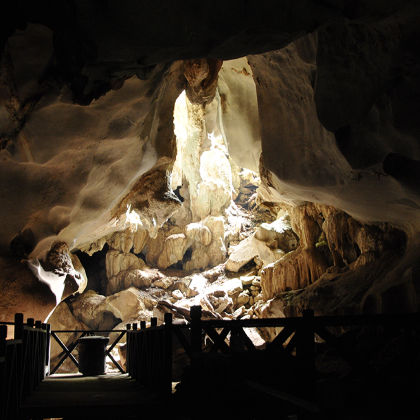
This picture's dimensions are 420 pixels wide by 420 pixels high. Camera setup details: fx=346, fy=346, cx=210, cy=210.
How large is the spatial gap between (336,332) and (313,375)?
19.0 ft

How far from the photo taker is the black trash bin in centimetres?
733

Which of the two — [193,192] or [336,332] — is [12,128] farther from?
[193,192]

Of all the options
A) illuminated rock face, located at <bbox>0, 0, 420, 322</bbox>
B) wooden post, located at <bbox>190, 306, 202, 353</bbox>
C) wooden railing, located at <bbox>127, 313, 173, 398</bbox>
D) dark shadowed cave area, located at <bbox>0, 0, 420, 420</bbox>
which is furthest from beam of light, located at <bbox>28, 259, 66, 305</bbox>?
wooden post, located at <bbox>190, 306, 202, 353</bbox>

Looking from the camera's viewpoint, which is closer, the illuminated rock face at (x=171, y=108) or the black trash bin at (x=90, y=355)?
the illuminated rock face at (x=171, y=108)

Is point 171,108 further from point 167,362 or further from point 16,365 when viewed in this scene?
point 16,365

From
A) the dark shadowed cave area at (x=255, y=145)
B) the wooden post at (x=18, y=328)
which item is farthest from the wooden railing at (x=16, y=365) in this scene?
the dark shadowed cave area at (x=255, y=145)

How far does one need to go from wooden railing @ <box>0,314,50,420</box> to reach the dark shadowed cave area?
168cm

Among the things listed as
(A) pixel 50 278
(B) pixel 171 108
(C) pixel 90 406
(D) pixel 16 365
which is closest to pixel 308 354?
(C) pixel 90 406

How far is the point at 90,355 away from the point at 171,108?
569cm

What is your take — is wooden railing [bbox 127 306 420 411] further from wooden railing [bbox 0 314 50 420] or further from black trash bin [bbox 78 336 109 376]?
black trash bin [bbox 78 336 109 376]

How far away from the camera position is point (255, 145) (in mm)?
9875

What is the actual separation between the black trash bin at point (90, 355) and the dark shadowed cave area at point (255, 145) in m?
1.11

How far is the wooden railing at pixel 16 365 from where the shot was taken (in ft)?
9.07

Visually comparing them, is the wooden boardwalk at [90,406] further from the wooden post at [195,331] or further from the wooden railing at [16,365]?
the wooden post at [195,331]
